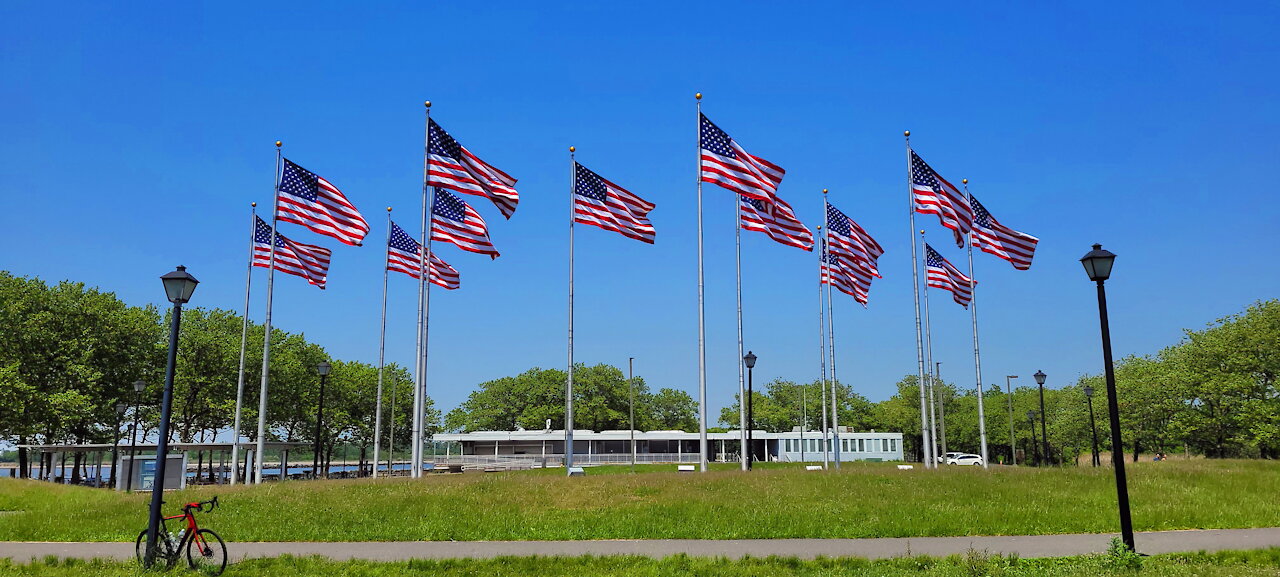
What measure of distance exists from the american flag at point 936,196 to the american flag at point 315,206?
64.5 ft

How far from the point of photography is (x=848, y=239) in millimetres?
33781

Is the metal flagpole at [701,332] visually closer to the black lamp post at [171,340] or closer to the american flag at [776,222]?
the american flag at [776,222]

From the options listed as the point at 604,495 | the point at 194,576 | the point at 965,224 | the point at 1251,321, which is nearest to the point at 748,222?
the point at 965,224

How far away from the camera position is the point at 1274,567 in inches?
511

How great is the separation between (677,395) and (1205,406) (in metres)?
58.9

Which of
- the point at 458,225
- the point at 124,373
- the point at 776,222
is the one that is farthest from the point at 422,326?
the point at 124,373

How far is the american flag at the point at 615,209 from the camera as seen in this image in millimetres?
27984

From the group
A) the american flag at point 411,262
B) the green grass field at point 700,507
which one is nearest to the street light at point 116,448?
the green grass field at point 700,507

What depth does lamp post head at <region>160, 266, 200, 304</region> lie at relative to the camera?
48.9 feet

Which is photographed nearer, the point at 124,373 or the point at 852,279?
the point at 852,279

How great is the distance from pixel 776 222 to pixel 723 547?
15.2 metres

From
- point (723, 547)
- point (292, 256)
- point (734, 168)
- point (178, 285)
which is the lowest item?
point (723, 547)

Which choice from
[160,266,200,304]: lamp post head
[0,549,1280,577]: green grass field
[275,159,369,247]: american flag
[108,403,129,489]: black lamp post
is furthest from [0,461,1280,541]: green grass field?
[108,403,129,489]: black lamp post

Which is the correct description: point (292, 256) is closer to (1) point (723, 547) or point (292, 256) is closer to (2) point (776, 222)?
(2) point (776, 222)
